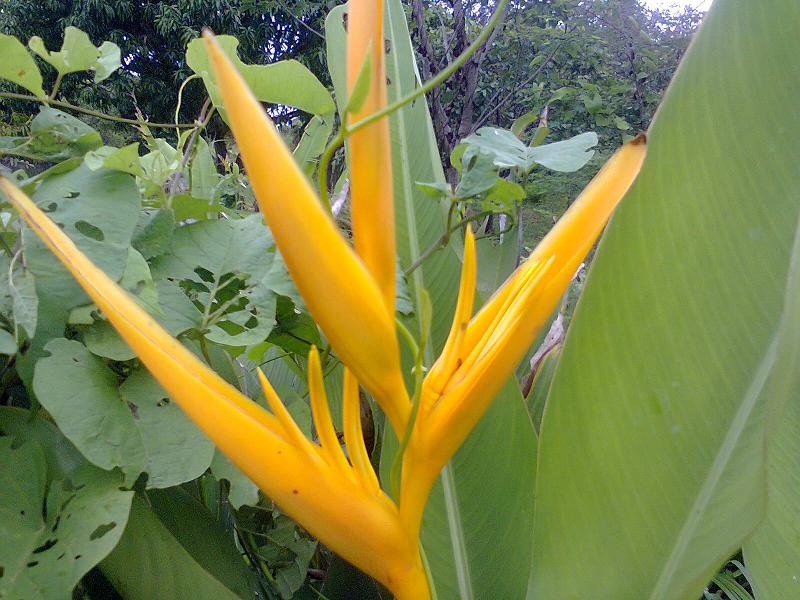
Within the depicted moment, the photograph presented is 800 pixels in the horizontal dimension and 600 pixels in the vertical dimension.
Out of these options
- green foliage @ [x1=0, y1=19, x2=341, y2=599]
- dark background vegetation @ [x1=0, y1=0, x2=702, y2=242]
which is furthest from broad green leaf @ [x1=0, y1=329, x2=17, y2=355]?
dark background vegetation @ [x1=0, y1=0, x2=702, y2=242]

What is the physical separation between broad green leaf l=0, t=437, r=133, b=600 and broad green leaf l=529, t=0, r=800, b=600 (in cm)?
29

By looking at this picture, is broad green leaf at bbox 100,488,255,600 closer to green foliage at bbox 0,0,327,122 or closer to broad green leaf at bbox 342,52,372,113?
broad green leaf at bbox 342,52,372,113

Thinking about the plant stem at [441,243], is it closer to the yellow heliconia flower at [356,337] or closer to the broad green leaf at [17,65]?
the yellow heliconia flower at [356,337]

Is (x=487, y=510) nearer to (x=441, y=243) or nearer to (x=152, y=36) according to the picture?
(x=441, y=243)

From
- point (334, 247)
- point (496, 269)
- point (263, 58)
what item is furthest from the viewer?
point (263, 58)

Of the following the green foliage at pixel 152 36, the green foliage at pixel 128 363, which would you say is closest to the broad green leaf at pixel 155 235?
the green foliage at pixel 128 363

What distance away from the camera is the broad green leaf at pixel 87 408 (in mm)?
290

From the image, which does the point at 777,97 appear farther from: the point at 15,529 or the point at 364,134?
the point at 15,529

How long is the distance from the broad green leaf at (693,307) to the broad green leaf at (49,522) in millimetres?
289

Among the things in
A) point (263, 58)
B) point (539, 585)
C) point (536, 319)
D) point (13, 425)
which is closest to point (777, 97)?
point (536, 319)

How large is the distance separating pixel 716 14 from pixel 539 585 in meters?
0.40

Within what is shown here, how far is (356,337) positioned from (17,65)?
1.15 ft

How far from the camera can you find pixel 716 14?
394 millimetres

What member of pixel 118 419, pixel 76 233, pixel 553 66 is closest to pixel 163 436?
pixel 118 419
